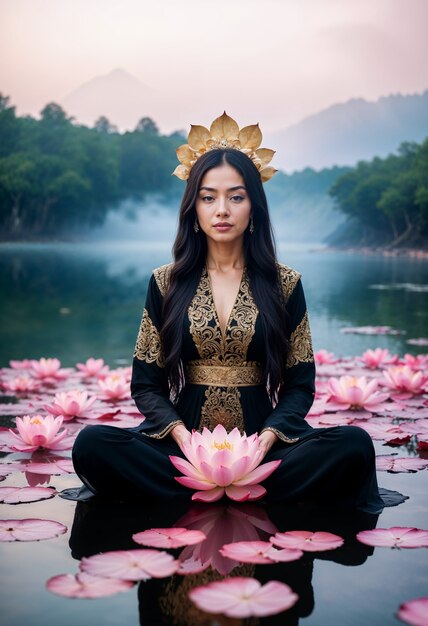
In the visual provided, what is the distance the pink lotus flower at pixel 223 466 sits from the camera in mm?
1876

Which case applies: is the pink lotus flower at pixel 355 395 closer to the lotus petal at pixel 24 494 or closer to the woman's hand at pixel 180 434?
the woman's hand at pixel 180 434

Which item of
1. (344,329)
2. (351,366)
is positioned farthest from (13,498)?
(344,329)

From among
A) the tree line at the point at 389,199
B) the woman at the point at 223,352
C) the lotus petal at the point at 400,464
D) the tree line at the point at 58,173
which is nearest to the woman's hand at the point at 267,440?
the woman at the point at 223,352

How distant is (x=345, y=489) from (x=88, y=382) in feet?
7.99

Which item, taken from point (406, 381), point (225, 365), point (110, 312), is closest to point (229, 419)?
point (225, 365)

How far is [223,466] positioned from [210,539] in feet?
0.57

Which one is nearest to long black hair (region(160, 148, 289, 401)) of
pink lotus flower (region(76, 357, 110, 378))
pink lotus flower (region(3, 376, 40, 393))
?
pink lotus flower (region(3, 376, 40, 393))

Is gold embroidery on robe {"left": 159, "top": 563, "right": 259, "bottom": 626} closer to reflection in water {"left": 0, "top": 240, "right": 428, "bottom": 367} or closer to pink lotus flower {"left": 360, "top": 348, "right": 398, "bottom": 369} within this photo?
pink lotus flower {"left": 360, "top": 348, "right": 398, "bottom": 369}

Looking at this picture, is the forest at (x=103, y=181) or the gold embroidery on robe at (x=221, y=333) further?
the forest at (x=103, y=181)

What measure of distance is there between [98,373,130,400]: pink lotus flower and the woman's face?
1317mm

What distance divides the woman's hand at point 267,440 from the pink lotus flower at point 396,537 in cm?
41

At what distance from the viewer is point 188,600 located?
4.71 ft

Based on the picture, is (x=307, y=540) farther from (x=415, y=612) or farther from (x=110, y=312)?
(x=110, y=312)

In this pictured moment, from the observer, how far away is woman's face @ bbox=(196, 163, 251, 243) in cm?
231
